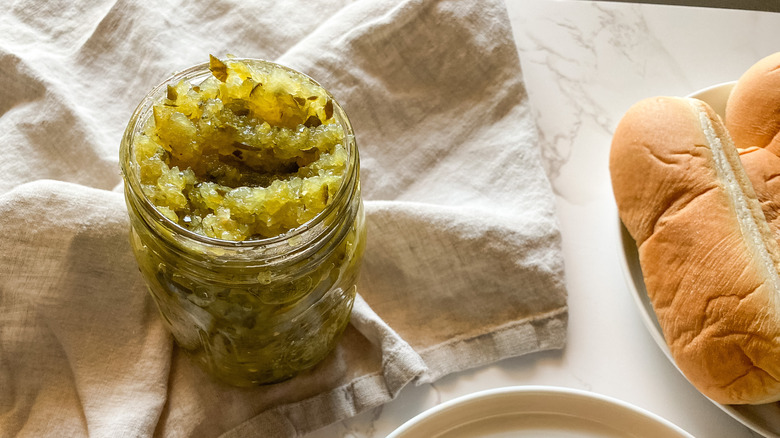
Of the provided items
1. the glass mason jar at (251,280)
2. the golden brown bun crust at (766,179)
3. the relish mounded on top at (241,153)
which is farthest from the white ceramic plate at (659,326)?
the relish mounded on top at (241,153)

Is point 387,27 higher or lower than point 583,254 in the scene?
higher

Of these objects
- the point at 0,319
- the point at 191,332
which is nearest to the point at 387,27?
the point at 191,332

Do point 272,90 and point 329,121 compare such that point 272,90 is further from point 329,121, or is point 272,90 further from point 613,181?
point 613,181

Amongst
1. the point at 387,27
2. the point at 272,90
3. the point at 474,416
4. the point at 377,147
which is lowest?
the point at 474,416

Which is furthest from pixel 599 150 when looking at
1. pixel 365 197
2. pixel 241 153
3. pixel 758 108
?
pixel 241 153

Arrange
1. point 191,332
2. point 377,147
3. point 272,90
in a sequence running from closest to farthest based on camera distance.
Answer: point 272,90, point 191,332, point 377,147

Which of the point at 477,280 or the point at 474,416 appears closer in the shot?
the point at 474,416

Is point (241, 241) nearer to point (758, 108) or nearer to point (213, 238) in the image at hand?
point (213, 238)

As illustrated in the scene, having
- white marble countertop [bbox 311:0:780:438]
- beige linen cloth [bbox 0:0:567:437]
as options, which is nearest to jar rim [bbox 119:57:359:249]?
beige linen cloth [bbox 0:0:567:437]
